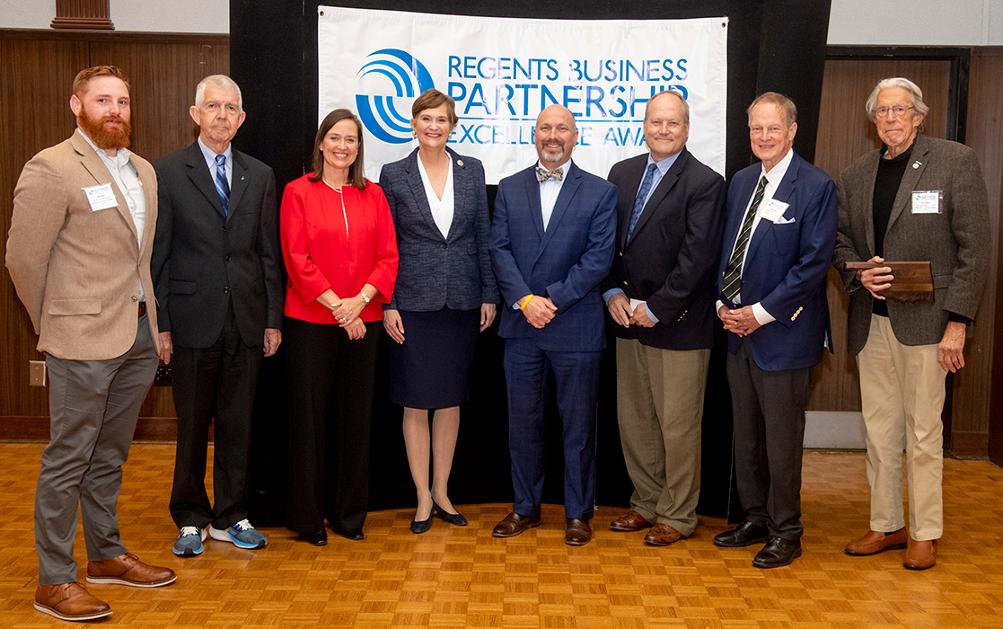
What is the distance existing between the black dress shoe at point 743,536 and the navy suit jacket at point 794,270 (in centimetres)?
73

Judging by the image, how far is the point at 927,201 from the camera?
3.74 m

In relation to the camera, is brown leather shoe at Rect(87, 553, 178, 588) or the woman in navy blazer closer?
brown leather shoe at Rect(87, 553, 178, 588)

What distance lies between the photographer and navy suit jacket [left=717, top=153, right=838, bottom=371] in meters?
3.73

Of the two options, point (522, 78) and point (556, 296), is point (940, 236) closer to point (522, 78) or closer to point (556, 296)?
point (556, 296)

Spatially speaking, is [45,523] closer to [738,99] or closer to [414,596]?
[414,596]

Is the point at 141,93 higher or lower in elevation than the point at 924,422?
higher

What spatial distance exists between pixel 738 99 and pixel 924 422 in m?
1.62

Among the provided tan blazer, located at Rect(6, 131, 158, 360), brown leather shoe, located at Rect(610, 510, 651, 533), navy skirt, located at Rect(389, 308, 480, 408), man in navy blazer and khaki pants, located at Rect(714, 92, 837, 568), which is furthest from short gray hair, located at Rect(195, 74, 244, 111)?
brown leather shoe, located at Rect(610, 510, 651, 533)

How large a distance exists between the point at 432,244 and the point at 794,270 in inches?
57.7

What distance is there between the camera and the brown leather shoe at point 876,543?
3955 mm

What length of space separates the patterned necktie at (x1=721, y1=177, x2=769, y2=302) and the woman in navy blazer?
3.29ft

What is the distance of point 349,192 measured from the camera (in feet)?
12.9

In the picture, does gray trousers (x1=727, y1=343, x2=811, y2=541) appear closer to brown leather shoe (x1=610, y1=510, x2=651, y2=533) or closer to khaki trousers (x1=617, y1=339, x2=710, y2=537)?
khaki trousers (x1=617, y1=339, x2=710, y2=537)

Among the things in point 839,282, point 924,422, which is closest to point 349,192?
point 924,422
